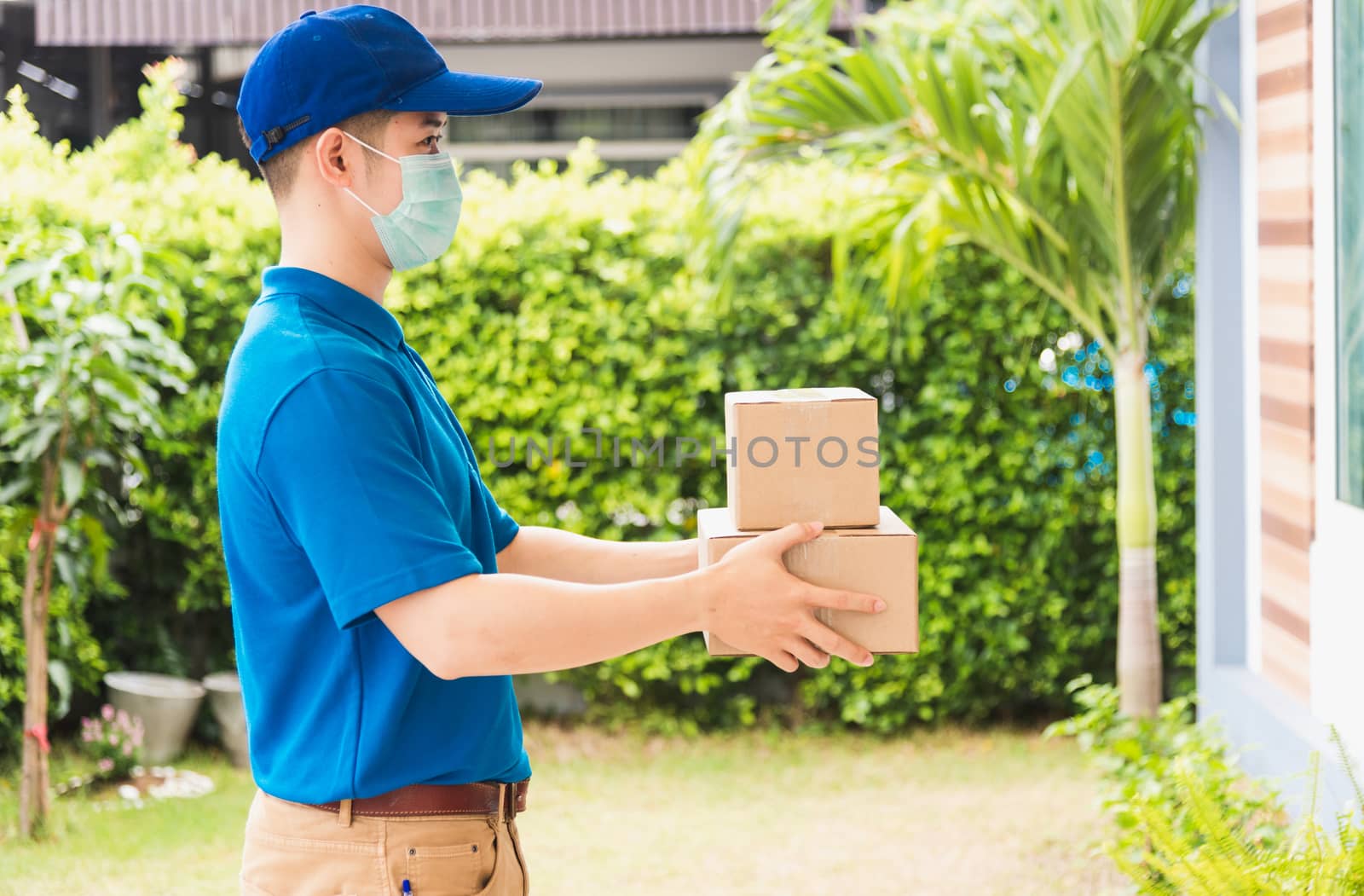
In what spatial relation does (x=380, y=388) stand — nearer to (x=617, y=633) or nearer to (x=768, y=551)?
(x=617, y=633)

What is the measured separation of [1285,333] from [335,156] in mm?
2812

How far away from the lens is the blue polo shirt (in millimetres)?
1312

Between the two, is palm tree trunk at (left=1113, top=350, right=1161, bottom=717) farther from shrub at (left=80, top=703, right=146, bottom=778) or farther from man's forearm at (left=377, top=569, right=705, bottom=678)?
shrub at (left=80, top=703, right=146, bottom=778)

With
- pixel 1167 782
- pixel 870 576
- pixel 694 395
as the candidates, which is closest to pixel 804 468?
pixel 870 576

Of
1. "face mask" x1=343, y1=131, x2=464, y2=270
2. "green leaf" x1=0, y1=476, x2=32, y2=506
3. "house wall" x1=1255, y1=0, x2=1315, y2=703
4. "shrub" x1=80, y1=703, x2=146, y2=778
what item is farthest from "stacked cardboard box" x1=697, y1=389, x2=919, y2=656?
"shrub" x1=80, y1=703, x2=146, y2=778

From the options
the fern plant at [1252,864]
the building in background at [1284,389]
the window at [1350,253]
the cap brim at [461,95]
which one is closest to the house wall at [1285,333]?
the building in background at [1284,389]

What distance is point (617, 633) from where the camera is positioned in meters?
1.39

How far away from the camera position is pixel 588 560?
6.40ft

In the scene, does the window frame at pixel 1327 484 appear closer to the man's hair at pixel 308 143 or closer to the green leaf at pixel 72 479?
the man's hair at pixel 308 143

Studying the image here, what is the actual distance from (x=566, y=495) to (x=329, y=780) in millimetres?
3583

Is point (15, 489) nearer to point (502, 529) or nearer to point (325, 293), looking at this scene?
→ point (502, 529)

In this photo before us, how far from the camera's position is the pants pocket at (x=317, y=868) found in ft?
4.82

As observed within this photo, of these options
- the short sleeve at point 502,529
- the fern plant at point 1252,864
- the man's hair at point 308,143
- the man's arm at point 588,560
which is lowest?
the fern plant at point 1252,864

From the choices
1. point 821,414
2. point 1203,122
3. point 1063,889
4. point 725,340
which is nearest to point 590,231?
point 725,340
